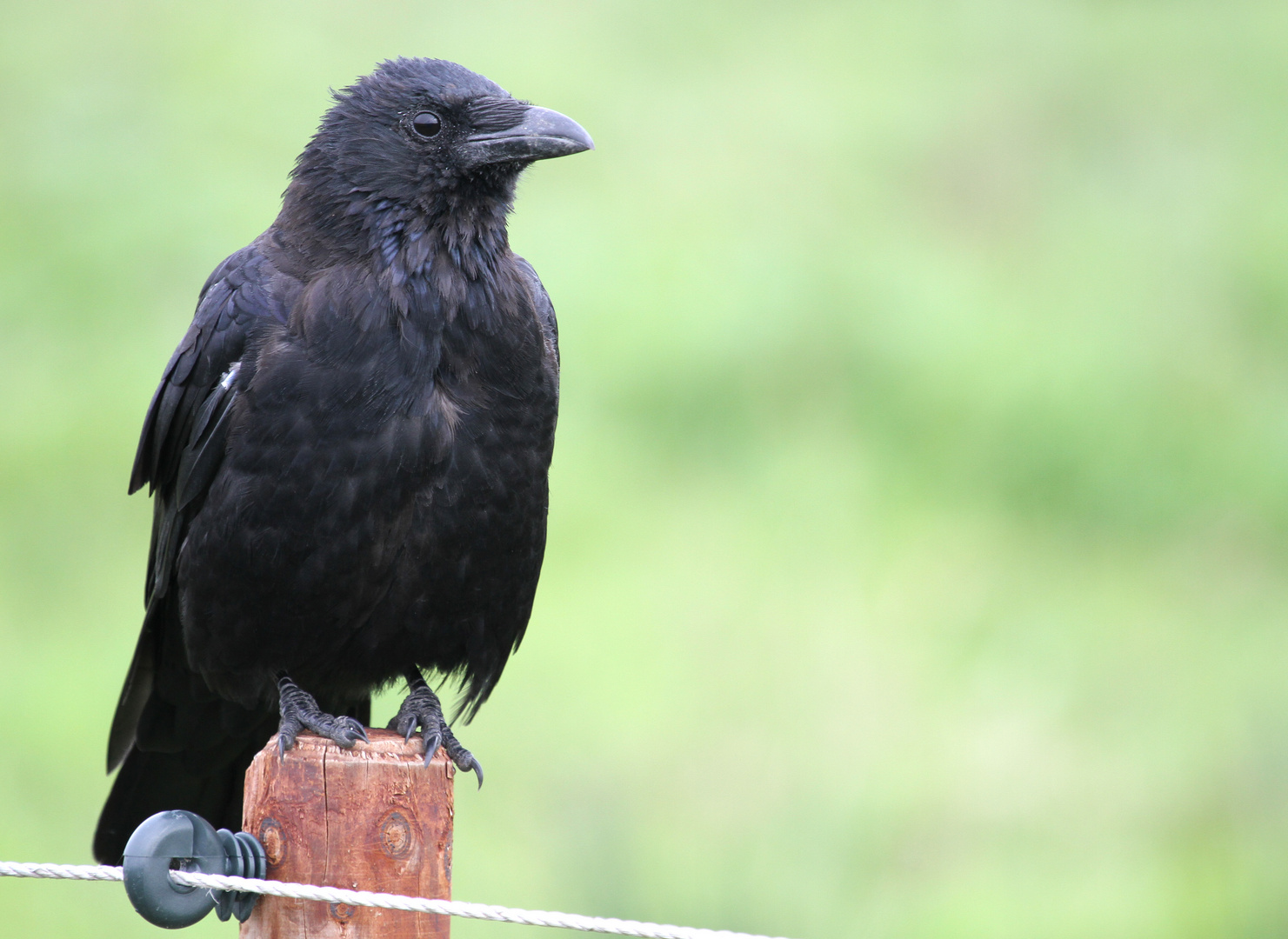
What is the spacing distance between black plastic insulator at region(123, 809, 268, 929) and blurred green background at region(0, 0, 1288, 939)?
3483 millimetres

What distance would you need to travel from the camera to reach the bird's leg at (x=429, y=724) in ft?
11.6

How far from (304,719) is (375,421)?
80 centimetres

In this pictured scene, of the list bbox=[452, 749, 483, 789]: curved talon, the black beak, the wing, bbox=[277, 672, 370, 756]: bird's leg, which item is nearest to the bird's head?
the black beak

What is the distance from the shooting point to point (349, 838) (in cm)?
253

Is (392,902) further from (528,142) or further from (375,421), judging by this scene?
(528,142)

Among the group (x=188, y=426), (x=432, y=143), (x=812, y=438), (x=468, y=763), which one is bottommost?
(x=468, y=763)

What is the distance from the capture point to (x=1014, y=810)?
659 centimetres

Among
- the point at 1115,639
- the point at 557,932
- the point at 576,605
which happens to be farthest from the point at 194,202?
the point at 1115,639

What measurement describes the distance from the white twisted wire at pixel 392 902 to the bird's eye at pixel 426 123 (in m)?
2.04

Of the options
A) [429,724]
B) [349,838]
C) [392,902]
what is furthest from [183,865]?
[429,724]

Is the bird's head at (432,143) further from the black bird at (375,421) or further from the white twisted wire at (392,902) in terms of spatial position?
the white twisted wire at (392,902)

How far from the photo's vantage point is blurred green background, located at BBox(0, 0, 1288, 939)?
21.1ft

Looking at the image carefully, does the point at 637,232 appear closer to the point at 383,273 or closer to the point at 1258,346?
the point at 1258,346

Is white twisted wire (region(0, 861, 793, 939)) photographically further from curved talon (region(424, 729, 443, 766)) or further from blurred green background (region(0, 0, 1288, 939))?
blurred green background (region(0, 0, 1288, 939))
